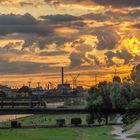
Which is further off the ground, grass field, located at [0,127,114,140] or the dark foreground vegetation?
the dark foreground vegetation

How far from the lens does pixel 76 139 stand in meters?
87.9

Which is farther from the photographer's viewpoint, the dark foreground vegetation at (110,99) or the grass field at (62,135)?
the dark foreground vegetation at (110,99)

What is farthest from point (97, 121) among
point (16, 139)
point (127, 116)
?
point (16, 139)

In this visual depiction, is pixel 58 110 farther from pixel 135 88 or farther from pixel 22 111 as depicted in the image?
pixel 135 88

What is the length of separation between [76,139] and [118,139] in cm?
705

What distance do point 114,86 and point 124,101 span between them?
5600 mm

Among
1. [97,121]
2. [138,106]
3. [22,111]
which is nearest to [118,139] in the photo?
[138,106]

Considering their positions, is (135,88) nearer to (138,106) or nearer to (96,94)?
(96,94)

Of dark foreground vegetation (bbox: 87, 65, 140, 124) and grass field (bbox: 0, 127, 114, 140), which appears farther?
dark foreground vegetation (bbox: 87, 65, 140, 124)

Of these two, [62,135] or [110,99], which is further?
[110,99]

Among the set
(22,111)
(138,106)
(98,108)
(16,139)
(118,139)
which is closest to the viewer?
(118,139)

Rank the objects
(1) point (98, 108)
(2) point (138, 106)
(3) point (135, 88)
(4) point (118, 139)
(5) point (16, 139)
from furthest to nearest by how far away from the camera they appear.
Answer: (3) point (135, 88), (1) point (98, 108), (2) point (138, 106), (5) point (16, 139), (4) point (118, 139)

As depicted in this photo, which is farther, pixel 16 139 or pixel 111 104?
pixel 111 104

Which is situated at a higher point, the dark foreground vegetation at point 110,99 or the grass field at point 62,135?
the dark foreground vegetation at point 110,99
